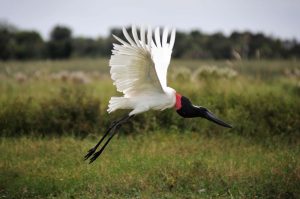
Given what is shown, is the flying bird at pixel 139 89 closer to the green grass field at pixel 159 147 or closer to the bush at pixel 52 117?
the green grass field at pixel 159 147

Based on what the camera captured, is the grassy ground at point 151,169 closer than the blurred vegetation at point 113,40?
Yes

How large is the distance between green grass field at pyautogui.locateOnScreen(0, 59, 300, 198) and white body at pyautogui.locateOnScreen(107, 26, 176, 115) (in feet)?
2.61

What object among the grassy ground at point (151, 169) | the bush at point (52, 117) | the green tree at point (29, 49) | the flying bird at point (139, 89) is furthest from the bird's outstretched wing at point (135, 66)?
the green tree at point (29, 49)

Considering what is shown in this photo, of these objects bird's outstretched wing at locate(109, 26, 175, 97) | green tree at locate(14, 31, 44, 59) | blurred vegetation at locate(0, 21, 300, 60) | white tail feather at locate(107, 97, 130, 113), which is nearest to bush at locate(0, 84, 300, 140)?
white tail feather at locate(107, 97, 130, 113)

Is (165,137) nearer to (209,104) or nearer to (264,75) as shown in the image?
(209,104)

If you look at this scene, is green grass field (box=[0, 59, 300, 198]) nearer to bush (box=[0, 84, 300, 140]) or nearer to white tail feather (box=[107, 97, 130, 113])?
bush (box=[0, 84, 300, 140])

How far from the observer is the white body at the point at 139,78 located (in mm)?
5766

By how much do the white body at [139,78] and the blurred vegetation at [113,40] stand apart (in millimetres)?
12046

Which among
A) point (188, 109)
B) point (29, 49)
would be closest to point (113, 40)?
point (29, 49)

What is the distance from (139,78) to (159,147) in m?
1.77

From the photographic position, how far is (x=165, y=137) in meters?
8.22

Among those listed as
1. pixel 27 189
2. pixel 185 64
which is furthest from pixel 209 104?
pixel 185 64

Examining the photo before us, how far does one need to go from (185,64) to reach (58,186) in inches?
571

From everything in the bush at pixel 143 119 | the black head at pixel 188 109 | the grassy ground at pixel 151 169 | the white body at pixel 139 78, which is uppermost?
the white body at pixel 139 78
